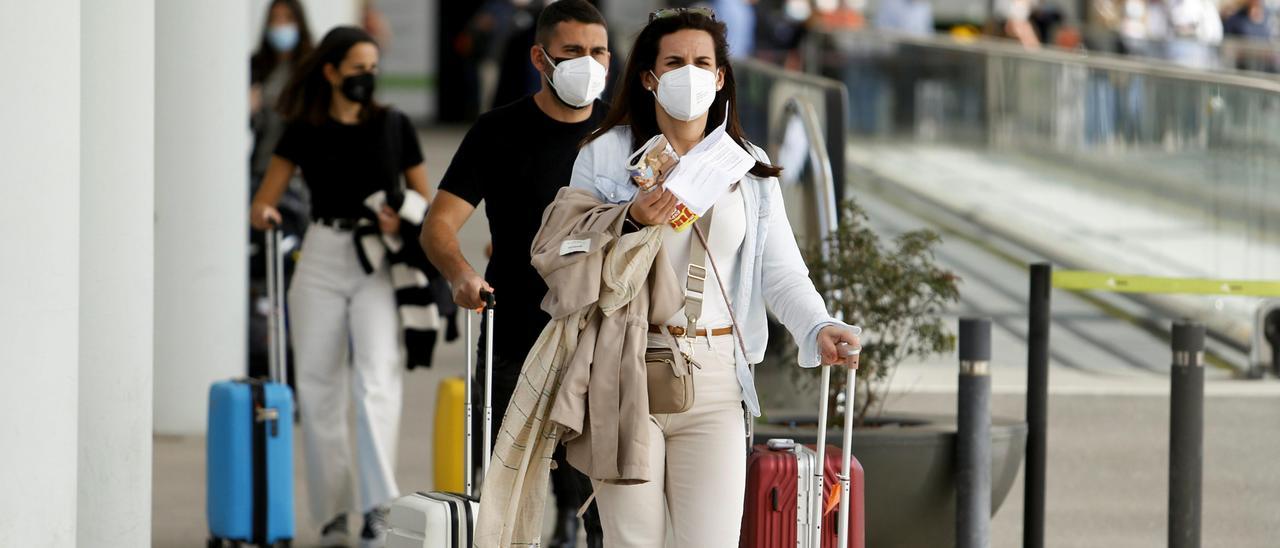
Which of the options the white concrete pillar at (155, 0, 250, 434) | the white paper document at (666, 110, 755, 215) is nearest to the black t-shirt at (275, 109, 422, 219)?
the white concrete pillar at (155, 0, 250, 434)

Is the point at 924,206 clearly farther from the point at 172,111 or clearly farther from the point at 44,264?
the point at 44,264

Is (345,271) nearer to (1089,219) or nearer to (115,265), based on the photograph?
(115,265)

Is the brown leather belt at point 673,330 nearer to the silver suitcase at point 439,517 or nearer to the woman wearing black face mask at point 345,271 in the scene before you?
the silver suitcase at point 439,517

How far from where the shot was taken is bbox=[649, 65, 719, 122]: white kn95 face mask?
4086mm

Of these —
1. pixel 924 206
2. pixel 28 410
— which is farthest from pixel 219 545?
pixel 924 206

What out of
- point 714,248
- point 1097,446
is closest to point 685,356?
point 714,248

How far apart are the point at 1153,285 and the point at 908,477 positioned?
1.12 metres

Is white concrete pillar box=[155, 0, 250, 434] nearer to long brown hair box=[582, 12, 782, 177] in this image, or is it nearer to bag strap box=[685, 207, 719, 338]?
long brown hair box=[582, 12, 782, 177]

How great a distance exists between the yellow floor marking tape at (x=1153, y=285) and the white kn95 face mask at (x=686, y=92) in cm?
231

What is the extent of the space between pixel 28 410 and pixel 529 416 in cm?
133

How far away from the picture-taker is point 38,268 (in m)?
4.66

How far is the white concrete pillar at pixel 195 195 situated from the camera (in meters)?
8.46

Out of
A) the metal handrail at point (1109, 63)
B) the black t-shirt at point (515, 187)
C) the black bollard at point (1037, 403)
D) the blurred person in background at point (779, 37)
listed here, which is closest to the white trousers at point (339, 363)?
the black t-shirt at point (515, 187)

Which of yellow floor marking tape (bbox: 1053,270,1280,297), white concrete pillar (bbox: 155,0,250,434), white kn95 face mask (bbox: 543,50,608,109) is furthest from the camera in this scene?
white concrete pillar (bbox: 155,0,250,434)
